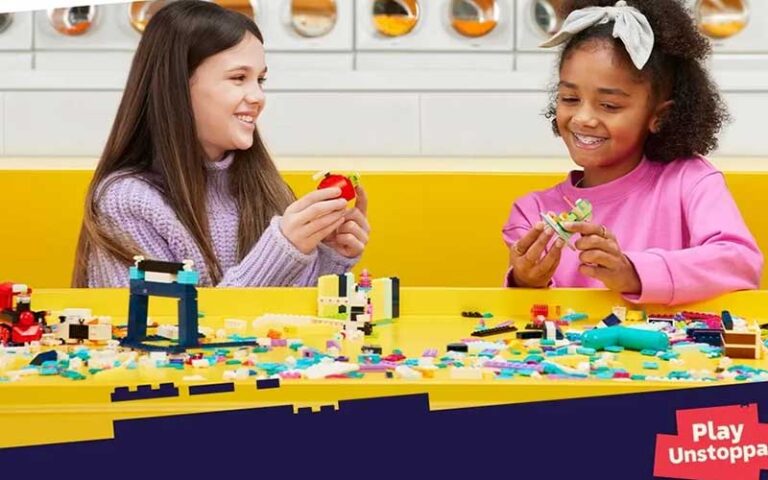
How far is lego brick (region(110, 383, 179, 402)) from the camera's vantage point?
106cm

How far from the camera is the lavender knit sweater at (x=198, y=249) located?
6.21 ft

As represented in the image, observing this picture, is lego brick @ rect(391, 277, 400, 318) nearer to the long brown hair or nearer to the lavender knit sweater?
the lavender knit sweater

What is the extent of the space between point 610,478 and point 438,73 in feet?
6.21

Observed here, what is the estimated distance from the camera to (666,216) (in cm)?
204

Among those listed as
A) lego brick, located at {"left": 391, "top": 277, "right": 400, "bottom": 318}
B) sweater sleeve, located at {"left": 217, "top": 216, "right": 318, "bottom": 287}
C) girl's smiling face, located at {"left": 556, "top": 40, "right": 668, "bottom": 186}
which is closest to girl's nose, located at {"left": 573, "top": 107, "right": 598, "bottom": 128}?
girl's smiling face, located at {"left": 556, "top": 40, "right": 668, "bottom": 186}

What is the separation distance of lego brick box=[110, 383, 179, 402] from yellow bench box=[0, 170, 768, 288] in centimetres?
149

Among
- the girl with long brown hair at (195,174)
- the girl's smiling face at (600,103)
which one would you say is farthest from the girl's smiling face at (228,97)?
the girl's smiling face at (600,103)

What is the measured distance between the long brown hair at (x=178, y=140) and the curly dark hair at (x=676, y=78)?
541 mm

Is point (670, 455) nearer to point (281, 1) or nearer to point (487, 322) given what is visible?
point (487, 322)

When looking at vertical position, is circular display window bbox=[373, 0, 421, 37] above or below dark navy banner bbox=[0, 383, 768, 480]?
above

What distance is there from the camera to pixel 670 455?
1032 millimetres

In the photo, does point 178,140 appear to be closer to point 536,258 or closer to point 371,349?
point 536,258

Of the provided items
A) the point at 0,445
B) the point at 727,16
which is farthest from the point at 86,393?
the point at 727,16

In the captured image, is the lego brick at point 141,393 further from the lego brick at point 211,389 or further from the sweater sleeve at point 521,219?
the sweater sleeve at point 521,219
